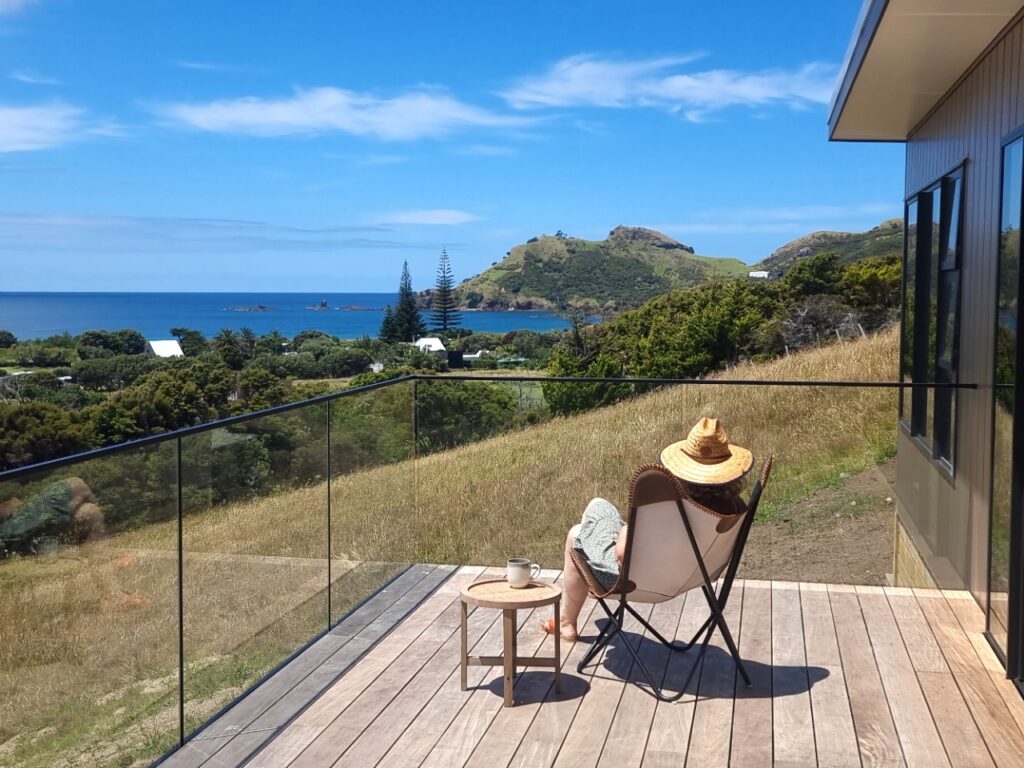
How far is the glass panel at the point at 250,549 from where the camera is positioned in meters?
3.39

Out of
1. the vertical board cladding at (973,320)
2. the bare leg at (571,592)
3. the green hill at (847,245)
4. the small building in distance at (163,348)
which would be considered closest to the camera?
the bare leg at (571,592)

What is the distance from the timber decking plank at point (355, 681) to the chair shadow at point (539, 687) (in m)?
0.50

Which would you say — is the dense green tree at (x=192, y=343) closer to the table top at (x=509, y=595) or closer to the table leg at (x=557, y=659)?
the table top at (x=509, y=595)

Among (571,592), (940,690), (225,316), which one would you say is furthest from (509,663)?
(225,316)

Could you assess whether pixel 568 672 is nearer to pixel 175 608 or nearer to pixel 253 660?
pixel 253 660

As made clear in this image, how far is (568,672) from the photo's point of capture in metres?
4.04

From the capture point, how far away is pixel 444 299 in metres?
66.6

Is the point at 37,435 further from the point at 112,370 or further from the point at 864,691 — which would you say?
the point at 864,691

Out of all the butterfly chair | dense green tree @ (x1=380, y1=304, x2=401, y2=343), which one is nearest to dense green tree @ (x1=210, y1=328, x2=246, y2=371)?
dense green tree @ (x1=380, y1=304, x2=401, y2=343)

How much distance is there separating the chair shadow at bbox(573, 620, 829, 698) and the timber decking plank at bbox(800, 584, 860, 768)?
0.16ft

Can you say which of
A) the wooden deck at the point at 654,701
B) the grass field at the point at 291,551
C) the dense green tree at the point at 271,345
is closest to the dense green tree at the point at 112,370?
the dense green tree at the point at 271,345

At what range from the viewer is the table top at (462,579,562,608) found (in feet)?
12.0

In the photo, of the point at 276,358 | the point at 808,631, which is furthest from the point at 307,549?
the point at 276,358

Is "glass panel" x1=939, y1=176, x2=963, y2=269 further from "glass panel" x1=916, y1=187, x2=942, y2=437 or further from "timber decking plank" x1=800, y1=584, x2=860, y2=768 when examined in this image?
"timber decking plank" x1=800, y1=584, x2=860, y2=768
